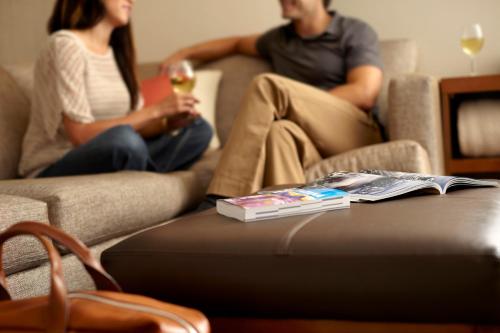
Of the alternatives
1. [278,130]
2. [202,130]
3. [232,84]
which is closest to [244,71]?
[232,84]

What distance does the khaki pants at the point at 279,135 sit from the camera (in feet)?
6.99

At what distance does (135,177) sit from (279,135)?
450mm

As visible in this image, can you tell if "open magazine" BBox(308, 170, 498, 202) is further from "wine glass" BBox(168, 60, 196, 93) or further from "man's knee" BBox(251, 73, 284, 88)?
"wine glass" BBox(168, 60, 196, 93)

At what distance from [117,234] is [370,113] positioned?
1170 mm

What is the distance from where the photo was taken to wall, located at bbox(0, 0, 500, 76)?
10.5 ft

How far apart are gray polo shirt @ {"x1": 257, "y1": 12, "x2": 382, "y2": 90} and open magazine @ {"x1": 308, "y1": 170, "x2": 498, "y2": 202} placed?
1138mm

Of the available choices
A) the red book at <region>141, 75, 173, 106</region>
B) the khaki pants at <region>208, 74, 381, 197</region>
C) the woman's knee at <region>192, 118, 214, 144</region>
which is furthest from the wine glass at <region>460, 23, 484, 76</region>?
the red book at <region>141, 75, 173, 106</region>

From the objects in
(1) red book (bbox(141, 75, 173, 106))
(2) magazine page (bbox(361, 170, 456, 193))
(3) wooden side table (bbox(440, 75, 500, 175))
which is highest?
(1) red book (bbox(141, 75, 173, 106))

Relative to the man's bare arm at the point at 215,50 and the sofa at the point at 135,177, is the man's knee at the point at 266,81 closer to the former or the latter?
the sofa at the point at 135,177

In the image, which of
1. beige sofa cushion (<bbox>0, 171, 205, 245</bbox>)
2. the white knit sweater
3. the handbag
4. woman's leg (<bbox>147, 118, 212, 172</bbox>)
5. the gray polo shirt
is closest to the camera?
the handbag

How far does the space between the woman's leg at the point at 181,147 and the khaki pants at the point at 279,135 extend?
0.37 metres

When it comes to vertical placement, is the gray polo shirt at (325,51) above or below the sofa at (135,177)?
→ above

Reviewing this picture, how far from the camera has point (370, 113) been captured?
2.67 metres

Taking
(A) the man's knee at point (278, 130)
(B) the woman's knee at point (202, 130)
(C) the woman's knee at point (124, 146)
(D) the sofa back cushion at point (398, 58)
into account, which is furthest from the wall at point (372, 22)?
(C) the woman's knee at point (124, 146)
